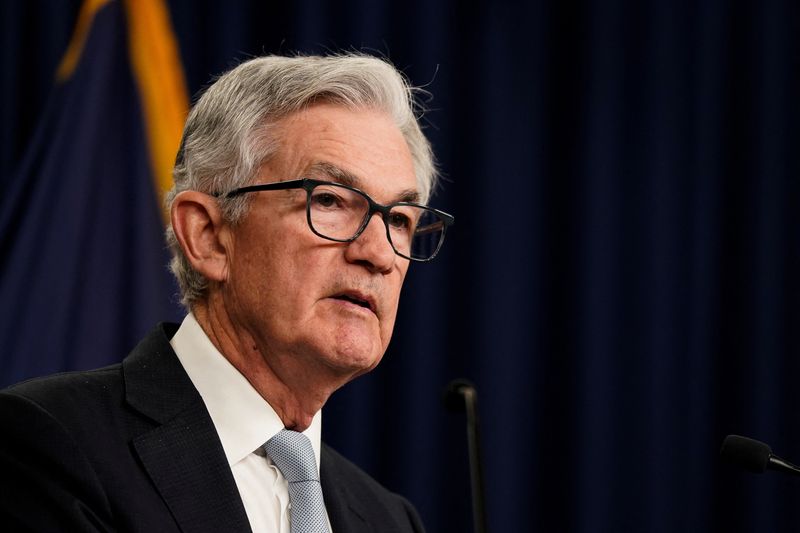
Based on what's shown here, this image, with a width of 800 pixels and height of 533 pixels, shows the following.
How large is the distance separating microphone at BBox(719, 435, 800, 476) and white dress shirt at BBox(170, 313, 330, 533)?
696 millimetres

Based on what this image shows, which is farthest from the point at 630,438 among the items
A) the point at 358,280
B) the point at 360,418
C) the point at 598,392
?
the point at 358,280

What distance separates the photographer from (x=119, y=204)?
8.30 feet

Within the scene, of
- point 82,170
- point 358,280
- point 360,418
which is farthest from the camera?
point 360,418

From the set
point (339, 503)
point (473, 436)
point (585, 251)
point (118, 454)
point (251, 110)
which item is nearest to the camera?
point (118, 454)

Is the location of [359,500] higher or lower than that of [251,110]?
lower

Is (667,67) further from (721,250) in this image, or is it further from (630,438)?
(630,438)

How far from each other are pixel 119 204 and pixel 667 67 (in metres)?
1.64

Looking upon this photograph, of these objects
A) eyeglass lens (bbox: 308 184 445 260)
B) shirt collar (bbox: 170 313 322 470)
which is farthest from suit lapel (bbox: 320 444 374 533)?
eyeglass lens (bbox: 308 184 445 260)

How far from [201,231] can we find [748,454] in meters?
0.96

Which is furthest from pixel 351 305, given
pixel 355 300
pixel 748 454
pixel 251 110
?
pixel 748 454

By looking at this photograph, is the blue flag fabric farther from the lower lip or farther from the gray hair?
the lower lip

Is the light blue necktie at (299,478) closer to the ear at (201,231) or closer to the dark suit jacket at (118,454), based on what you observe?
the dark suit jacket at (118,454)

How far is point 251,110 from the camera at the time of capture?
1.63 meters

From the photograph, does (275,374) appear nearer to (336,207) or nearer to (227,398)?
(227,398)
